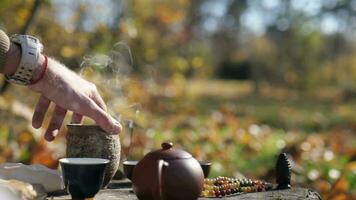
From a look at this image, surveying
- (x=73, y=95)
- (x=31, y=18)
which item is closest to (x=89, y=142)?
(x=73, y=95)

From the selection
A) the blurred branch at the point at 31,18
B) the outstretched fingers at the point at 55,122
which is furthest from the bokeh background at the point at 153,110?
the outstretched fingers at the point at 55,122

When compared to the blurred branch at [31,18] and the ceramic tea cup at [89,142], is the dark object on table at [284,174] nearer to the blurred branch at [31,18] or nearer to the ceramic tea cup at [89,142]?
the ceramic tea cup at [89,142]

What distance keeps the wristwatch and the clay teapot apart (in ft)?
2.06

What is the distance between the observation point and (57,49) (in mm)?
6270

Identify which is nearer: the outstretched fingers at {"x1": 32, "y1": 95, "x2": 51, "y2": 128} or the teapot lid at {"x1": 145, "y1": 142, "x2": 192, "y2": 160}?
the teapot lid at {"x1": 145, "y1": 142, "x2": 192, "y2": 160}

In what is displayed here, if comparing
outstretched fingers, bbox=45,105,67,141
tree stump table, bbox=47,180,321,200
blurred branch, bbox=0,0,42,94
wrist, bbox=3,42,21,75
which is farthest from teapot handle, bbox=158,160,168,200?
Answer: blurred branch, bbox=0,0,42,94

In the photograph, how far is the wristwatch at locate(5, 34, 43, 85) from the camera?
9.01ft

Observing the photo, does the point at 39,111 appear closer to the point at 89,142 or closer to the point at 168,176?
the point at 89,142

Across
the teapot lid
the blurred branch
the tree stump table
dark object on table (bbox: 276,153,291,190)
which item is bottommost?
the tree stump table

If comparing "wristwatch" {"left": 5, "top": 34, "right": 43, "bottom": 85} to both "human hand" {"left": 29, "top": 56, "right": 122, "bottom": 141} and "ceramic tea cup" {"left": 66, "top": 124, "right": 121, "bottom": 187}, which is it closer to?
"human hand" {"left": 29, "top": 56, "right": 122, "bottom": 141}

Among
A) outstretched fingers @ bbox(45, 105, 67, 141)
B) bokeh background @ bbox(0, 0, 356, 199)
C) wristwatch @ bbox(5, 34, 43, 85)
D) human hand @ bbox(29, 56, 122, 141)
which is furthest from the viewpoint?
bokeh background @ bbox(0, 0, 356, 199)

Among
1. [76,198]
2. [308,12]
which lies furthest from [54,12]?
[308,12]

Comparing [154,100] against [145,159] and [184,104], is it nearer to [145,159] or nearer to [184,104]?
[184,104]

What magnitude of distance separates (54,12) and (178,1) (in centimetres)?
290
